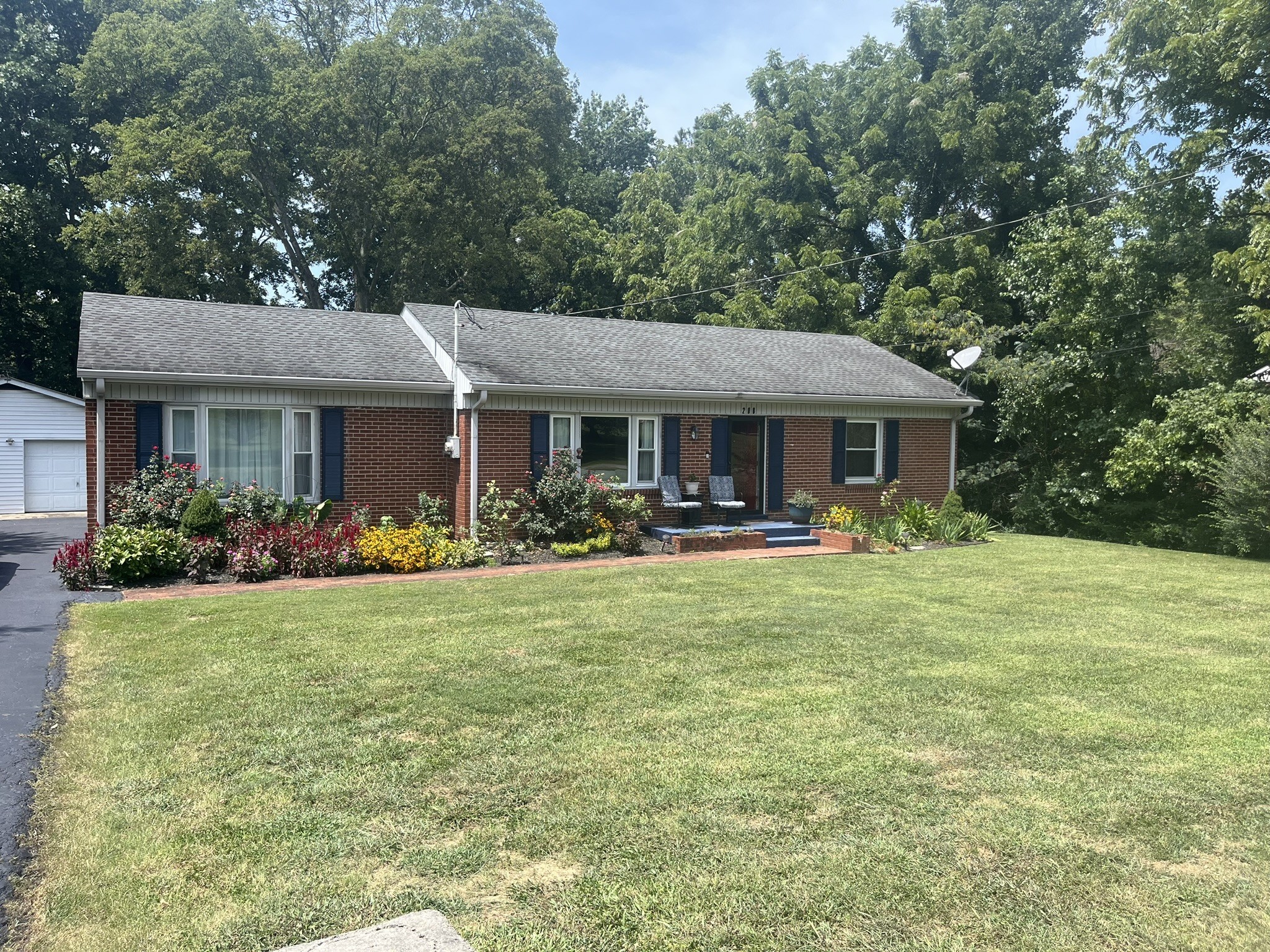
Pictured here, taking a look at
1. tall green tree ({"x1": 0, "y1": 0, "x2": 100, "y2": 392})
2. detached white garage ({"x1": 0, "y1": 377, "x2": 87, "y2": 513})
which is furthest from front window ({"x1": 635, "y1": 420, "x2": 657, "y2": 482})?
tall green tree ({"x1": 0, "y1": 0, "x2": 100, "y2": 392})

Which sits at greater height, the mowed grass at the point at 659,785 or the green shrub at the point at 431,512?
the green shrub at the point at 431,512

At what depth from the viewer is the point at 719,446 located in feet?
55.0

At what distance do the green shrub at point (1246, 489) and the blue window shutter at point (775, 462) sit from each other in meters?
7.82

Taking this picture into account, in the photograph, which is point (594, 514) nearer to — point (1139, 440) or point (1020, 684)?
point (1020, 684)

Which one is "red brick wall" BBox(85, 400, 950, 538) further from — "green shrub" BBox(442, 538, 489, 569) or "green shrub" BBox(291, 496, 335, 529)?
"green shrub" BBox(442, 538, 489, 569)

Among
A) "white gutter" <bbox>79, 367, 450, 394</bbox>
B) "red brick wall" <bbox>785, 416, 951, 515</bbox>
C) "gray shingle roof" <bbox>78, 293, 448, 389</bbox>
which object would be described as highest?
"gray shingle roof" <bbox>78, 293, 448, 389</bbox>

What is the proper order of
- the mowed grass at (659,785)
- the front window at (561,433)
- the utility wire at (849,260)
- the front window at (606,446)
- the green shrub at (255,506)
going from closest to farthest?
the mowed grass at (659,785) → the green shrub at (255,506) → the front window at (561,433) → the front window at (606,446) → the utility wire at (849,260)

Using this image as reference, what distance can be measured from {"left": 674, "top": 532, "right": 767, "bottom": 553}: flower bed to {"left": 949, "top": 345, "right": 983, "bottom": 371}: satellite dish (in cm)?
732

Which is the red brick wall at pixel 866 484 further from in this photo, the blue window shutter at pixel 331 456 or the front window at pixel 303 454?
the front window at pixel 303 454

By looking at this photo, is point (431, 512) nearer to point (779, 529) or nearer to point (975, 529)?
point (779, 529)

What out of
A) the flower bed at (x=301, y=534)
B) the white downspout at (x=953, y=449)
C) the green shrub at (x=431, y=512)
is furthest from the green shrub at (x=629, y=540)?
the white downspout at (x=953, y=449)

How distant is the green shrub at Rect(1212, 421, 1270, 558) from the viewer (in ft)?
48.7

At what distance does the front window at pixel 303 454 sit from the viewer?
1413 centimetres

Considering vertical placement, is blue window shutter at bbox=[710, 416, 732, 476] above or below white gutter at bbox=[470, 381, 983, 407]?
below
